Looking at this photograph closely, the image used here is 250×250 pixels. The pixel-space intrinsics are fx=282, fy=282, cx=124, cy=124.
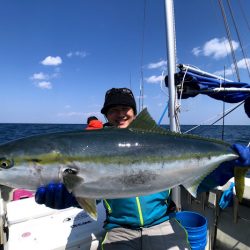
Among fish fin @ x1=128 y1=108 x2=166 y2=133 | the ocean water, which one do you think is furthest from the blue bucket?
the ocean water

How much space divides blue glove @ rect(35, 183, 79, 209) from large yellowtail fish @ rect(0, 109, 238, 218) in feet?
0.39

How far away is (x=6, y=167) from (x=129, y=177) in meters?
1.06

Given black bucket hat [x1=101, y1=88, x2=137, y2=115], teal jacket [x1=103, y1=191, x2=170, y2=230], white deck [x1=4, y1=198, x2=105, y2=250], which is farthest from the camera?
black bucket hat [x1=101, y1=88, x2=137, y2=115]

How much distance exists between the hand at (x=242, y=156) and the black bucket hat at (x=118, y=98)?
1629mm

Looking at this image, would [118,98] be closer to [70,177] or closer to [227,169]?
[227,169]

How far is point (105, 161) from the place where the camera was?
246 cm

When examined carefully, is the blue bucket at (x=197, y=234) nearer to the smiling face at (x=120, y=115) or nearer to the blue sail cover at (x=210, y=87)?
the smiling face at (x=120, y=115)

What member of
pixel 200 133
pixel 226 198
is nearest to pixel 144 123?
pixel 226 198

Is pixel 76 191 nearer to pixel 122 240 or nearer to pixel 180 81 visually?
pixel 122 240

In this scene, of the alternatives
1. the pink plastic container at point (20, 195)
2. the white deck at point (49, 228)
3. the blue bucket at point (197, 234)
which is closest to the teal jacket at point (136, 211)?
the white deck at point (49, 228)

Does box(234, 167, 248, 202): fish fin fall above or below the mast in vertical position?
below

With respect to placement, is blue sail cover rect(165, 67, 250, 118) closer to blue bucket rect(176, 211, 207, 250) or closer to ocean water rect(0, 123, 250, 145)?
ocean water rect(0, 123, 250, 145)

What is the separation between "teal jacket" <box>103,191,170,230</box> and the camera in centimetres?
358

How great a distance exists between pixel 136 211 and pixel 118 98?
1561 mm
